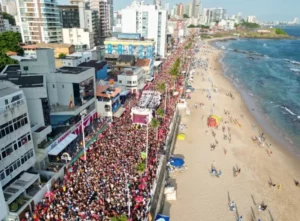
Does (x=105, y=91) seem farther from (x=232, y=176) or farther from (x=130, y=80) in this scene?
(x=232, y=176)

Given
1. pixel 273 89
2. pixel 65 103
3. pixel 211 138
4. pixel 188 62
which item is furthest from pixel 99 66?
pixel 188 62

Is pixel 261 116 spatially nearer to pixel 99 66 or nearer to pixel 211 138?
pixel 211 138

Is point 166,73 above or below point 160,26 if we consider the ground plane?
below

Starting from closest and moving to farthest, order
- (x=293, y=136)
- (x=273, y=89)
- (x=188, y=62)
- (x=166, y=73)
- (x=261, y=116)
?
(x=293, y=136), (x=261, y=116), (x=273, y=89), (x=166, y=73), (x=188, y=62)

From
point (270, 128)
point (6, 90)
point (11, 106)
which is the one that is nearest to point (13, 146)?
point (11, 106)

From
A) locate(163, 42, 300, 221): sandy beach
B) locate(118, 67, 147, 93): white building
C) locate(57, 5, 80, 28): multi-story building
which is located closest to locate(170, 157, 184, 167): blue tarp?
locate(163, 42, 300, 221): sandy beach

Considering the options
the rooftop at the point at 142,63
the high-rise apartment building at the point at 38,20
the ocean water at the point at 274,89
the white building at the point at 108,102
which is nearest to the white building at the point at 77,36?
the high-rise apartment building at the point at 38,20

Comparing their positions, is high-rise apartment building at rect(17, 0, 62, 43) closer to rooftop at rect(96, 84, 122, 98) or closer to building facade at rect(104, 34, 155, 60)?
building facade at rect(104, 34, 155, 60)

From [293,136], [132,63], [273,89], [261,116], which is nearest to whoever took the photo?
[293,136]

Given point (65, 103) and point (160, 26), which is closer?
point (65, 103)
